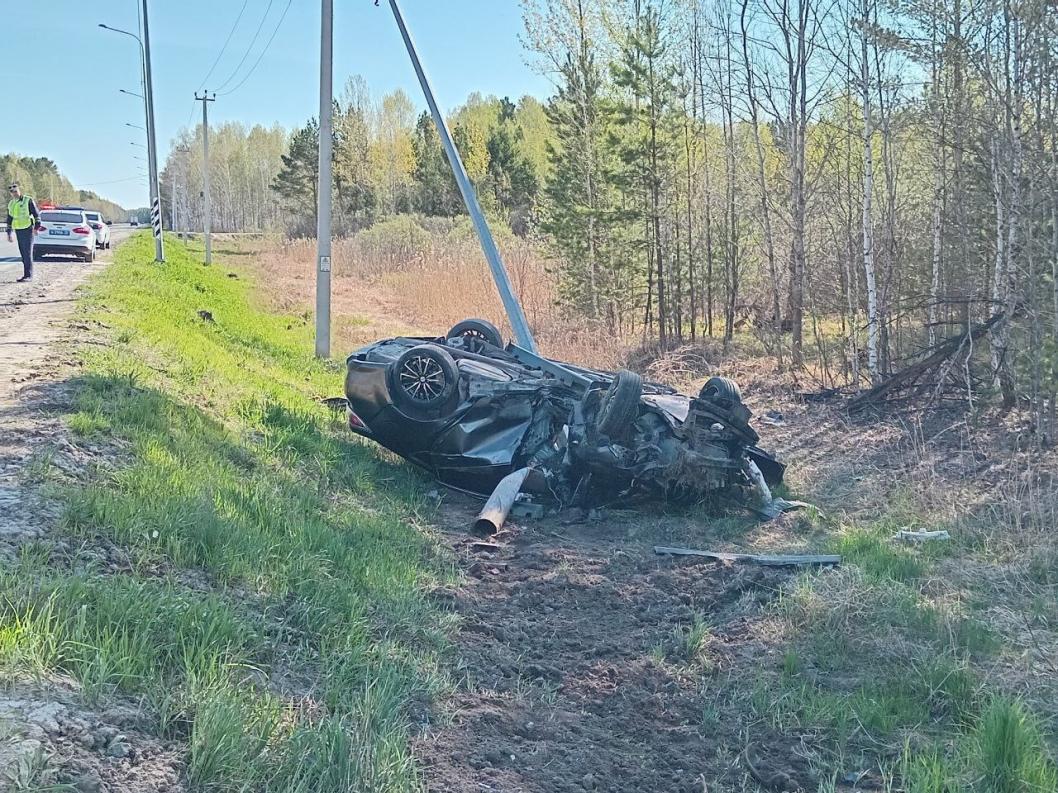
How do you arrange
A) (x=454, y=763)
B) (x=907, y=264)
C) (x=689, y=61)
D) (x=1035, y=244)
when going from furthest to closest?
(x=689, y=61) → (x=907, y=264) → (x=1035, y=244) → (x=454, y=763)

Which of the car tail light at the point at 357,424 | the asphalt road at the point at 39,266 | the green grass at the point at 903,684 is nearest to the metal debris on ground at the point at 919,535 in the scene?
the green grass at the point at 903,684

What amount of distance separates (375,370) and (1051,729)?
535 centimetres

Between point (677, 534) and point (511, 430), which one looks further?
point (511, 430)

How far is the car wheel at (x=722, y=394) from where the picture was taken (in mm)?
6695

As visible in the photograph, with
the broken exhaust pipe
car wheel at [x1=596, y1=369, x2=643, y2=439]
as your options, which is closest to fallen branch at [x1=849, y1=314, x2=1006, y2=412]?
car wheel at [x1=596, y1=369, x2=643, y2=439]

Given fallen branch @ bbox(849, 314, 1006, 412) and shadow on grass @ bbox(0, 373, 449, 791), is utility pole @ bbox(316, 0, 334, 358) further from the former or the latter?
fallen branch @ bbox(849, 314, 1006, 412)

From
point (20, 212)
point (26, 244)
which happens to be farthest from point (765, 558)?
point (26, 244)

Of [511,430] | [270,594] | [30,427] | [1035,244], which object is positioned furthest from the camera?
[1035,244]

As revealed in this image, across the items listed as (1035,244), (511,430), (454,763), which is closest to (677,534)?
(511,430)

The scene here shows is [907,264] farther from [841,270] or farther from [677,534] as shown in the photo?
[677,534]

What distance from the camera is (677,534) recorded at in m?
6.36

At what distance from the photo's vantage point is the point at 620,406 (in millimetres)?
6398

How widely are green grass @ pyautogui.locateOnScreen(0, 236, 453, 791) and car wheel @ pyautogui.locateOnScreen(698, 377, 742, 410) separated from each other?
2476 mm

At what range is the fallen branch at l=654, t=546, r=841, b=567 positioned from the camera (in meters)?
5.40
